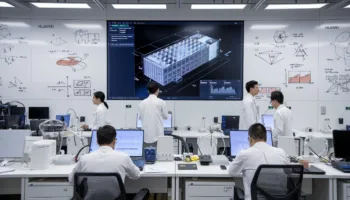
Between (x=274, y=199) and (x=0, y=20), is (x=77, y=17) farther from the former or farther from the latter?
(x=274, y=199)

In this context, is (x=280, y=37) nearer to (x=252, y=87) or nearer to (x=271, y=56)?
(x=271, y=56)

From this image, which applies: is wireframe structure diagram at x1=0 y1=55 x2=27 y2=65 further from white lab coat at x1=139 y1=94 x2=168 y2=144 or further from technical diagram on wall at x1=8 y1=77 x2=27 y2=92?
white lab coat at x1=139 y1=94 x2=168 y2=144

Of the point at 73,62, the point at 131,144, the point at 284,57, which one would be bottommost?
the point at 131,144

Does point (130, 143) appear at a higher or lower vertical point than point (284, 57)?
lower

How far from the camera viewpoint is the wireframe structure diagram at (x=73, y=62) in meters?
5.82

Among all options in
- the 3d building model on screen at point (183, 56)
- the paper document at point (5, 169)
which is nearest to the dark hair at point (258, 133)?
the paper document at point (5, 169)

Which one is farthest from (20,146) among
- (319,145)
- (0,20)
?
(0,20)

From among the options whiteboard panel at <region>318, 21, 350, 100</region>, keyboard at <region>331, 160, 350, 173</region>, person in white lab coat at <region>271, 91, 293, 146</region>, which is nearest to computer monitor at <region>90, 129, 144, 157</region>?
person in white lab coat at <region>271, 91, 293, 146</region>

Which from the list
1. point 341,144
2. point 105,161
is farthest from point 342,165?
point 105,161

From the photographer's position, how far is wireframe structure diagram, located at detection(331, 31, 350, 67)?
5758mm

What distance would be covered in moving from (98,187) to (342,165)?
2.47 metres

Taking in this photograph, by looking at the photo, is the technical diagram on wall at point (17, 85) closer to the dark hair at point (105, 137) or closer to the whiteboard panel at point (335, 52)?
the dark hair at point (105, 137)

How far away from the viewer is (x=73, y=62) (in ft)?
19.1

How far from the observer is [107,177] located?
6.93 ft
